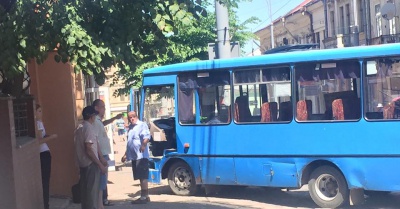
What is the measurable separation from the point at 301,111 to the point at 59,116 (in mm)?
4359

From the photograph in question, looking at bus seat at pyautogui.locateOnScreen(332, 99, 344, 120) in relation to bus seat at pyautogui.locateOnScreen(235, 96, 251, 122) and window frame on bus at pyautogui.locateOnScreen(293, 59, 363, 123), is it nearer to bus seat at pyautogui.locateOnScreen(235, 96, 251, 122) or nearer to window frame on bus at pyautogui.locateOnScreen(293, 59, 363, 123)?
window frame on bus at pyautogui.locateOnScreen(293, 59, 363, 123)

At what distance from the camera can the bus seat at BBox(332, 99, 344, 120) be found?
9727 mm

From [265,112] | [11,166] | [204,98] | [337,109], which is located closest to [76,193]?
[204,98]

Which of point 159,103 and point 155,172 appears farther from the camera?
point 159,103

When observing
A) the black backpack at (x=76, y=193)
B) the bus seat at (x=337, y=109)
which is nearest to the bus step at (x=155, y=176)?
the black backpack at (x=76, y=193)

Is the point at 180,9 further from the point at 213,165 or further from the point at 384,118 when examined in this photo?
the point at 213,165

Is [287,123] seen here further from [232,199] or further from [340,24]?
[340,24]

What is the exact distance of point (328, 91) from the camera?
32.9 ft

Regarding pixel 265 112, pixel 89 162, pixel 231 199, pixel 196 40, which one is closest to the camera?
pixel 89 162

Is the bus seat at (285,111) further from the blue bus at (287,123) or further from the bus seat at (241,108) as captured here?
the bus seat at (241,108)

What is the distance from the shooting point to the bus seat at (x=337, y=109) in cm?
973

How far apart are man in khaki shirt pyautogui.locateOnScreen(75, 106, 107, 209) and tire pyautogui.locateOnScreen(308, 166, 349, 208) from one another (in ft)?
12.5

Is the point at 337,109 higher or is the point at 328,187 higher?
the point at 337,109

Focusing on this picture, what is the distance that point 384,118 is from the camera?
9.28 m
